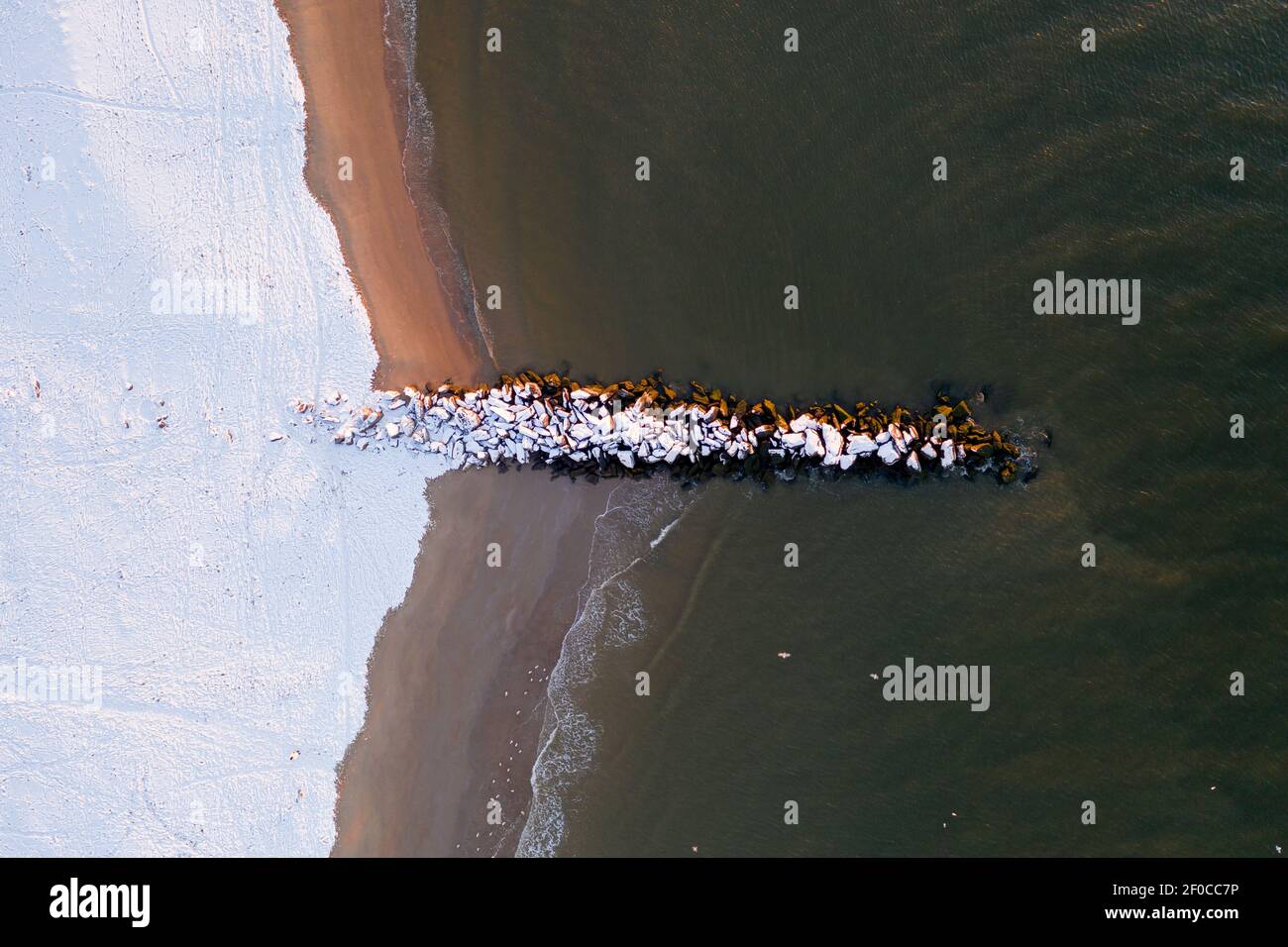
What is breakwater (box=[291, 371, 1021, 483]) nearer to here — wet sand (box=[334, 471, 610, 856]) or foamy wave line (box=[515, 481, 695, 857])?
foamy wave line (box=[515, 481, 695, 857])

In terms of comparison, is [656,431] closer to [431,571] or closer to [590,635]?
[590,635]

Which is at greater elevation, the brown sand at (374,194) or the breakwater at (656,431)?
the brown sand at (374,194)

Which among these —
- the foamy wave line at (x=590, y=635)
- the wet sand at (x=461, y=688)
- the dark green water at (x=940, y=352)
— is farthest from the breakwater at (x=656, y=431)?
the wet sand at (x=461, y=688)

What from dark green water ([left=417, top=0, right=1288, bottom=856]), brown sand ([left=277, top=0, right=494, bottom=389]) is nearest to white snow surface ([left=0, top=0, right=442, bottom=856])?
brown sand ([left=277, top=0, right=494, bottom=389])

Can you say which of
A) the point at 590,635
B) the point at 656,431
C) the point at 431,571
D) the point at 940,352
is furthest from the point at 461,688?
the point at 940,352

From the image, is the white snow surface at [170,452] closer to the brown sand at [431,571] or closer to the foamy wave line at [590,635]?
the brown sand at [431,571]

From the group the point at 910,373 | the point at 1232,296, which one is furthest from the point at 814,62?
the point at 1232,296

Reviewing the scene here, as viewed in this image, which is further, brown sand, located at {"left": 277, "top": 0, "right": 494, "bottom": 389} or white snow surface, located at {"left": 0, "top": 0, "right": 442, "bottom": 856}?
brown sand, located at {"left": 277, "top": 0, "right": 494, "bottom": 389}
